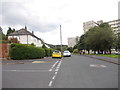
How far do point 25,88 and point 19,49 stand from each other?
609 inches

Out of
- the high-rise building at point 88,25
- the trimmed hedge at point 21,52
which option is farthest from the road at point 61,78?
the high-rise building at point 88,25

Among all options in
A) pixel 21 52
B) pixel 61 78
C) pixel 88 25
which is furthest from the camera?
pixel 88 25

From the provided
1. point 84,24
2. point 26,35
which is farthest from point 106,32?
point 84,24

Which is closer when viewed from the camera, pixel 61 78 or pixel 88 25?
pixel 61 78

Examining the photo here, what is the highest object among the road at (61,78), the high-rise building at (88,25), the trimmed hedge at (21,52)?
the high-rise building at (88,25)

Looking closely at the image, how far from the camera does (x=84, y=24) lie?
123 metres

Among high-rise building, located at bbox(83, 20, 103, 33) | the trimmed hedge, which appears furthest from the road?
high-rise building, located at bbox(83, 20, 103, 33)

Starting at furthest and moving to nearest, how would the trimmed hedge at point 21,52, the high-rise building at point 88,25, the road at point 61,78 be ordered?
the high-rise building at point 88,25 < the trimmed hedge at point 21,52 < the road at point 61,78

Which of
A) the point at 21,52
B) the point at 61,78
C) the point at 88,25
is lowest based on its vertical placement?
the point at 61,78

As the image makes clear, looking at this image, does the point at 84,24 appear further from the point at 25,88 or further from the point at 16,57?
the point at 25,88

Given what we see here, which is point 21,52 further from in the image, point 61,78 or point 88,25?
point 88,25

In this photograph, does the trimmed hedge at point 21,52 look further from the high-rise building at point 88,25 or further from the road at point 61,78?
the high-rise building at point 88,25

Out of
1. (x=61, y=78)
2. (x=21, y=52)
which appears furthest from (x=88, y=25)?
(x=61, y=78)

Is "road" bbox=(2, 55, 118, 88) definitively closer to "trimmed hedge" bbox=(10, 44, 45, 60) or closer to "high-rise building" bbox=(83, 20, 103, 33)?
"trimmed hedge" bbox=(10, 44, 45, 60)
